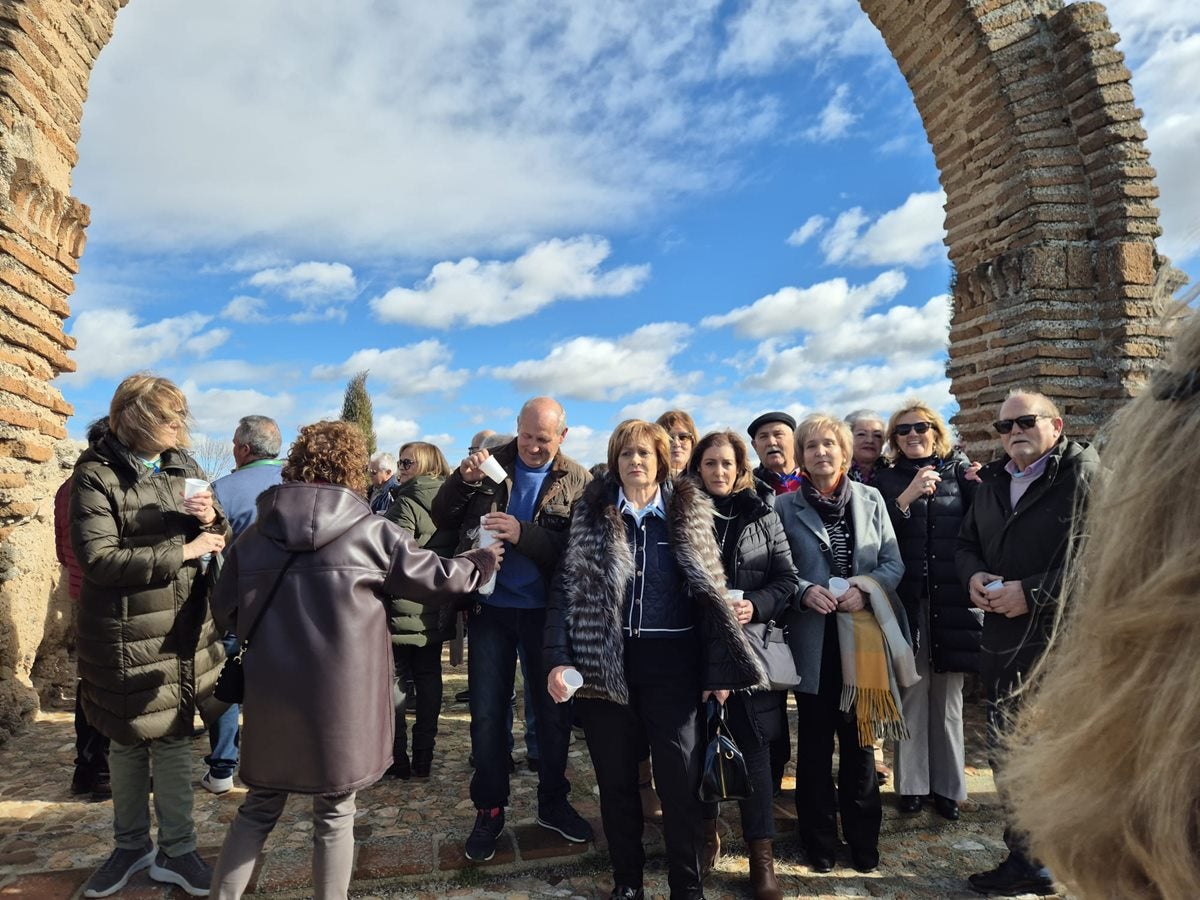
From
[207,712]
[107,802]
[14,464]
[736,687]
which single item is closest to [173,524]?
[207,712]

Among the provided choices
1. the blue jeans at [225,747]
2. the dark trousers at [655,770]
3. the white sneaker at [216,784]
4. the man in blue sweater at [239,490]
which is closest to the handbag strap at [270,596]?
the dark trousers at [655,770]

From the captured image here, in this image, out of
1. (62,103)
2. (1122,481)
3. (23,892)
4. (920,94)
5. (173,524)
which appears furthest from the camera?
(920,94)

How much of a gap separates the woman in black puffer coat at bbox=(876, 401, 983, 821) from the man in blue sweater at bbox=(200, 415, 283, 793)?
358 cm

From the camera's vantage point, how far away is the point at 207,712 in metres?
3.17

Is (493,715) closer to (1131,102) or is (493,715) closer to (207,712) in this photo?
(207,712)

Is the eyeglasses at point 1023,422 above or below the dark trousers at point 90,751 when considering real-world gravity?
above

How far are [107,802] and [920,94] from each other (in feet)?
25.1

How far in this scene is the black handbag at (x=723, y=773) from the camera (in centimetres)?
283

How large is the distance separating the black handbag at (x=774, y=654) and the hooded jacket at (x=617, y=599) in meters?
0.27

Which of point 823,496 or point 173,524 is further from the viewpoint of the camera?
point 823,496

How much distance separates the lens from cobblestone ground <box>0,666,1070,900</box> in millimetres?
3072

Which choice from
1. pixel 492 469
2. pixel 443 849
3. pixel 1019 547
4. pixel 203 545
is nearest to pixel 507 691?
pixel 443 849

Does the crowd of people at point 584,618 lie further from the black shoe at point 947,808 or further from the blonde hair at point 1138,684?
the blonde hair at point 1138,684

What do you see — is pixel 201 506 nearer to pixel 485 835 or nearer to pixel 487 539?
pixel 487 539
